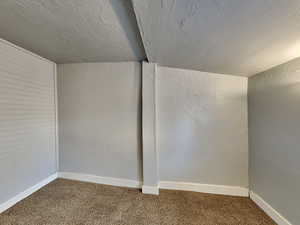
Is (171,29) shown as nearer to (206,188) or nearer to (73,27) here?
(73,27)

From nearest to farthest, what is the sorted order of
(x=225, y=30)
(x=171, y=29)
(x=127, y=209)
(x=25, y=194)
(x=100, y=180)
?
(x=225, y=30) → (x=171, y=29) → (x=127, y=209) → (x=25, y=194) → (x=100, y=180)

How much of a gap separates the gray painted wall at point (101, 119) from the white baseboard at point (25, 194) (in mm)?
260

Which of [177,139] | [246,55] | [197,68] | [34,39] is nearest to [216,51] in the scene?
[246,55]

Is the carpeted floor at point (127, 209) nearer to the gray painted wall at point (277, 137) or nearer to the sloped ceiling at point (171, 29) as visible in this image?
the gray painted wall at point (277, 137)

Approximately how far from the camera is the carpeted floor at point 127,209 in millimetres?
1565

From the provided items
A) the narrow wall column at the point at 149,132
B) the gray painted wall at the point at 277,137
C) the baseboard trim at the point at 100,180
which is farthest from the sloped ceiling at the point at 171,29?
the baseboard trim at the point at 100,180

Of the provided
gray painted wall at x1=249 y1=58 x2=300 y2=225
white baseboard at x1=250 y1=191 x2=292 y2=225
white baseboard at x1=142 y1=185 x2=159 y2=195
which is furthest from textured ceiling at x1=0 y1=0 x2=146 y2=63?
white baseboard at x1=250 y1=191 x2=292 y2=225

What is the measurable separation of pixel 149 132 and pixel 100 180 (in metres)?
1.26

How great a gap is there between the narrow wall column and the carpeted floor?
231 mm

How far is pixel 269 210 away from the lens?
1.61 metres

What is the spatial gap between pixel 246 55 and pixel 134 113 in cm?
166

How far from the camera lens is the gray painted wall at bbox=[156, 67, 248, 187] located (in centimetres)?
202

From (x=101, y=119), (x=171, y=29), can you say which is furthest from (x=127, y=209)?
(x=171, y=29)

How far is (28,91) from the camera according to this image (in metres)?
2.05
